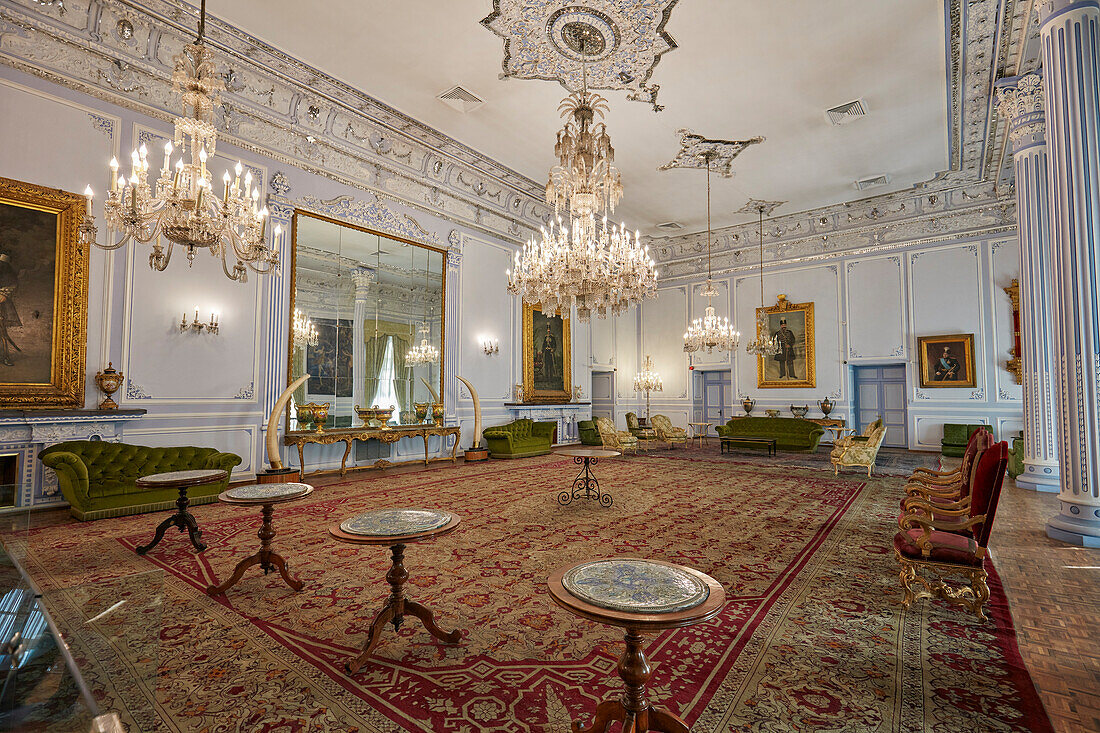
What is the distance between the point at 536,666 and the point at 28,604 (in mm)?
2085

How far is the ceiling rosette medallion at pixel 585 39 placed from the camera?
5797 mm

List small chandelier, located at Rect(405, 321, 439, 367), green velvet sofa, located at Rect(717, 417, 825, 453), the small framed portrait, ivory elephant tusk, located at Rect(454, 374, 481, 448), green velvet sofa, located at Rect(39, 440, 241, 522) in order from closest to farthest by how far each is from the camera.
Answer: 1. green velvet sofa, located at Rect(39, 440, 241, 522)
2. small chandelier, located at Rect(405, 321, 439, 367)
3. ivory elephant tusk, located at Rect(454, 374, 481, 448)
4. the small framed portrait
5. green velvet sofa, located at Rect(717, 417, 825, 453)

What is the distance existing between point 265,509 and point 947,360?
13093 millimetres

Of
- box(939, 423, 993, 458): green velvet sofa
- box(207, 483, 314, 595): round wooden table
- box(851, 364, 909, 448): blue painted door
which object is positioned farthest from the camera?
box(851, 364, 909, 448): blue painted door

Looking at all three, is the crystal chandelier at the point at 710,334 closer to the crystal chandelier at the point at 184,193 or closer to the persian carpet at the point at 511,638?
the persian carpet at the point at 511,638

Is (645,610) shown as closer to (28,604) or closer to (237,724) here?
(237,724)

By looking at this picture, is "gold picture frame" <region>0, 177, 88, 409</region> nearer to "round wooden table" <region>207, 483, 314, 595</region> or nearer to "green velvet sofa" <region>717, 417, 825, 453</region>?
"round wooden table" <region>207, 483, 314, 595</region>

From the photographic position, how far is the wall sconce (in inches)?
257

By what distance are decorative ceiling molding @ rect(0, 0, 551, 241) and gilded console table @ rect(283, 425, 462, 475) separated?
4083 mm

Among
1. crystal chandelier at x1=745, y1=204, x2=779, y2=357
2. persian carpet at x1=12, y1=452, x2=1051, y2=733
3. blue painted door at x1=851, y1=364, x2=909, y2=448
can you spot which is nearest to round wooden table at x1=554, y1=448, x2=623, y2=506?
persian carpet at x1=12, y1=452, x2=1051, y2=733

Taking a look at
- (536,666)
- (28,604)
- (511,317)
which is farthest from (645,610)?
(511,317)

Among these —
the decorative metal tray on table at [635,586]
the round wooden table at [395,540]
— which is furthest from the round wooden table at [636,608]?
the round wooden table at [395,540]

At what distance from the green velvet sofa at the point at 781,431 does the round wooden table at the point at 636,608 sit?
9.93m

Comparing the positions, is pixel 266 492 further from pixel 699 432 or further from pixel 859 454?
pixel 699 432
